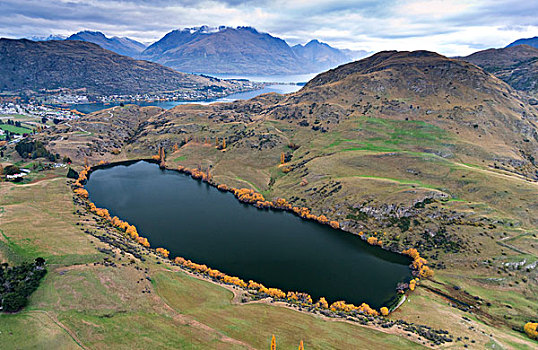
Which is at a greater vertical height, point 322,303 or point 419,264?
point 419,264

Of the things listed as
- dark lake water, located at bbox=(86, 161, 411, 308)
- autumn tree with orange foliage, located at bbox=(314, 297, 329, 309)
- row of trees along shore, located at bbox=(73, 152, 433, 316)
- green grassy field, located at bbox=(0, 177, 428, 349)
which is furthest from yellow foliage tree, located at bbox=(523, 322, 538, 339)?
autumn tree with orange foliage, located at bbox=(314, 297, 329, 309)

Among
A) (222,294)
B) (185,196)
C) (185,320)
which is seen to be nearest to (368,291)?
(222,294)

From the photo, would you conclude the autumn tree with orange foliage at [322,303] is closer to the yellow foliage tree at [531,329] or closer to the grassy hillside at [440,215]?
the grassy hillside at [440,215]

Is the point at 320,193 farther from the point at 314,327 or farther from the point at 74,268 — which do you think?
the point at 74,268

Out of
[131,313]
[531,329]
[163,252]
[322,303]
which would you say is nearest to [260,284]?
[322,303]

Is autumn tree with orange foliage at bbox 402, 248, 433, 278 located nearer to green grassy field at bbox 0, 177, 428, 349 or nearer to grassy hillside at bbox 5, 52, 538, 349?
grassy hillside at bbox 5, 52, 538, 349

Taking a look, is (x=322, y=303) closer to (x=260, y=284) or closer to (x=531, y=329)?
(x=260, y=284)

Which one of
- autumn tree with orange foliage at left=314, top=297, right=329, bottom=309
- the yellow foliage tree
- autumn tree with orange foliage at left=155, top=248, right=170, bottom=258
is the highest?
the yellow foliage tree

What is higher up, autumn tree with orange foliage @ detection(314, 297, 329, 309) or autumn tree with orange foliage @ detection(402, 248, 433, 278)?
autumn tree with orange foliage @ detection(402, 248, 433, 278)
